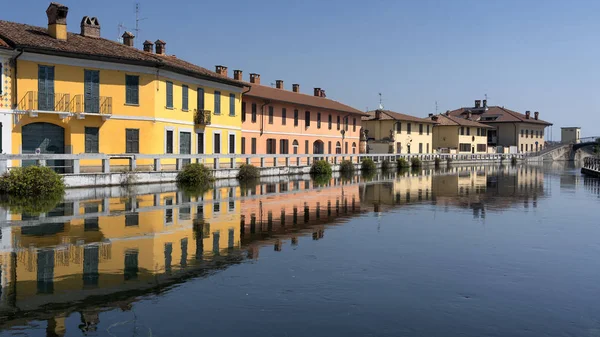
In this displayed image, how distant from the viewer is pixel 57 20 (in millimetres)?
28859

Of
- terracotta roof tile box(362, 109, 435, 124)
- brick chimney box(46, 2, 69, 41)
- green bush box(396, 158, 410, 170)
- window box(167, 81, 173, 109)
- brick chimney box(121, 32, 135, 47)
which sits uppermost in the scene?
brick chimney box(121, 32, 135, 47)

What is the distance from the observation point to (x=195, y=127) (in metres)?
36.2

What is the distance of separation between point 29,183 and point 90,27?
15.1m

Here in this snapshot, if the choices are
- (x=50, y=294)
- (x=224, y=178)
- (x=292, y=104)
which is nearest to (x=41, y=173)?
(x=224, y=178)

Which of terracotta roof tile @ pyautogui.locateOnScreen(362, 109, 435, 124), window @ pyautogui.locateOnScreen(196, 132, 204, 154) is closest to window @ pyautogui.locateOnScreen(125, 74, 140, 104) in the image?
window @ pyautogui.locateOnScreen(196, 132, 204, 154)

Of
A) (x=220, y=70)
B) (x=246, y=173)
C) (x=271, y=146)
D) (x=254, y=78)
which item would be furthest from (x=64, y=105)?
(x=254, y=78)

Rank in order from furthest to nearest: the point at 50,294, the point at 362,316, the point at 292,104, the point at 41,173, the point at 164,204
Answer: the point at 292,104 < the point at 41,173 < the point at 164,204 < the point at 50,294 < the point at 362,316

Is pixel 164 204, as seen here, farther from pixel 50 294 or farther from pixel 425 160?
pixel 425 160

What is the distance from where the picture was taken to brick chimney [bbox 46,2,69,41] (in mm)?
28859

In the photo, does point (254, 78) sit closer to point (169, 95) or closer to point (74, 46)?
point (169, 95)

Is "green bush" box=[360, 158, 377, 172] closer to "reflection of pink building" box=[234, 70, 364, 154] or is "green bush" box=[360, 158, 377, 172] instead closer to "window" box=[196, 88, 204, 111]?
"reflection of pink building" box=[234, 70, 364, 154]

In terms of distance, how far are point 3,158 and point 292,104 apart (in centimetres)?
3104

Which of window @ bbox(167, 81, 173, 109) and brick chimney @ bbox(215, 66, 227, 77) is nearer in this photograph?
window @ bbox(167, 81, 173, 109)

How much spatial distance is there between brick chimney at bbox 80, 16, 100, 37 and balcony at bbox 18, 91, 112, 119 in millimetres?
5356
